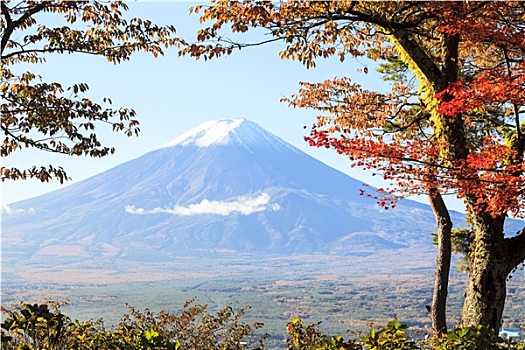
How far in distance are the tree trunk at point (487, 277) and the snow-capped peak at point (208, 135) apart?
121620 mm

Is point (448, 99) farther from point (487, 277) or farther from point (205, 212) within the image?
point (205, 212)

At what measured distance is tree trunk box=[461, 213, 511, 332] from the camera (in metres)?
6.71

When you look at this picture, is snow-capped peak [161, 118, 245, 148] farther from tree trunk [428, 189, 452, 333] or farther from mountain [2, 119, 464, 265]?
tree trunk [428, 189, 452, 333]

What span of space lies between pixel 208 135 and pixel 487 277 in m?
→ 134

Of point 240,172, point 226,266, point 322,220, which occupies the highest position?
point 240,172

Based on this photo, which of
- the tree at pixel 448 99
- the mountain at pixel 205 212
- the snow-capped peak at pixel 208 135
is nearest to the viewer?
the tree at pixel 448 99

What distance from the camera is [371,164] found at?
241 inches

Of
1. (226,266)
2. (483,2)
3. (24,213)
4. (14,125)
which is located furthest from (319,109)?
(24,213)

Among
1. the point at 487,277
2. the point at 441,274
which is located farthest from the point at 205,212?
the point at 487,277

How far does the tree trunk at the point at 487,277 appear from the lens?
6.71 metres

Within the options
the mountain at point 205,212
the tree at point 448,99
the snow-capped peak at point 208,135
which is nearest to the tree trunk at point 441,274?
the tree at point 448,99

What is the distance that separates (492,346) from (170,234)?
129170 millimetres

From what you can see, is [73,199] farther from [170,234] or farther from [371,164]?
[371,164]

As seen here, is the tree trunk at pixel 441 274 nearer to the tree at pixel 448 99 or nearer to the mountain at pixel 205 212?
the tree at pixel 448 99
